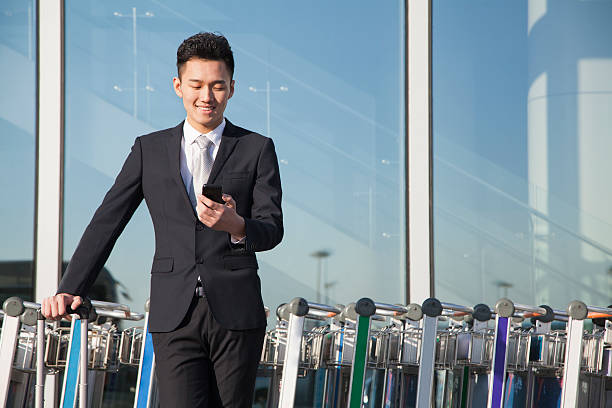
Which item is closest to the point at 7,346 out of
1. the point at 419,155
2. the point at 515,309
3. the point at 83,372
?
the point at 83,372

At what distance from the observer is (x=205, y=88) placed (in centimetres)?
155

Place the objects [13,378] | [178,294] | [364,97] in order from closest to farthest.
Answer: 1. [178,294]
2. [13,378]
3. [364,97]

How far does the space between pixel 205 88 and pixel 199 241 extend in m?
0.32

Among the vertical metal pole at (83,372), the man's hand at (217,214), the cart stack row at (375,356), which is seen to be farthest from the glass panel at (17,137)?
the man's hand at (217,214)

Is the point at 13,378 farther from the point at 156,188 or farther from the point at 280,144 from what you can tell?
the point at 280,144

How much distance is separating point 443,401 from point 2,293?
263cm

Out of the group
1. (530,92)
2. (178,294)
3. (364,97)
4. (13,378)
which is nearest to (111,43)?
(364,97)

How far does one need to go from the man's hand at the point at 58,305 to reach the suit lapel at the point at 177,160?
0.30 m

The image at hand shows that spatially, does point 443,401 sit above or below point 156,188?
below

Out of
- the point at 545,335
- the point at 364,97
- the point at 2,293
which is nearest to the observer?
the point at 545,335

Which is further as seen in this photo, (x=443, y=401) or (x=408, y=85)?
(x=408, y=85)

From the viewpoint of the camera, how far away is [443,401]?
355 cm

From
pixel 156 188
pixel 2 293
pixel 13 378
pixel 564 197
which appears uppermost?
pixel 564 197

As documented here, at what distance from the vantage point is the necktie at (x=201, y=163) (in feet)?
5.19
